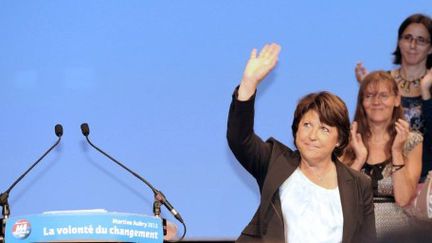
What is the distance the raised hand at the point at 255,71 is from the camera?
2.73 meters

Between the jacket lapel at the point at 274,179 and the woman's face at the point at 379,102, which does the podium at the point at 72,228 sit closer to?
the jacket lapel at the point at 274,179

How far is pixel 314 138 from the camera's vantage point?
9.70 feet

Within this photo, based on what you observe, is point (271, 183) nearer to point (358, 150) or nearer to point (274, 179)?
point (274, 179)

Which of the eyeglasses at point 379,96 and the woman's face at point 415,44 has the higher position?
the woman's face at point 415,44

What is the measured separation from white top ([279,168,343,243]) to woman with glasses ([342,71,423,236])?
97cm

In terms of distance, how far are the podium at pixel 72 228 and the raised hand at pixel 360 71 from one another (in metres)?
2.32

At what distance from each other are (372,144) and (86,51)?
161 centimetres

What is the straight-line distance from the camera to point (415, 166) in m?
3.91

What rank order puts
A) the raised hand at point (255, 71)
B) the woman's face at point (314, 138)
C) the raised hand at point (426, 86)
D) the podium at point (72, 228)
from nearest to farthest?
the podium at point (72, 228), the raised hand at point (255, 71), the woman's face at point (314, 138), the raised hand at point (426, 86)

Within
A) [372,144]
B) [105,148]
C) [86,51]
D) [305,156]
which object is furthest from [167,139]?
[305,156]

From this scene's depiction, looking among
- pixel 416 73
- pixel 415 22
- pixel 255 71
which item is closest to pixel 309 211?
pixel 255 71

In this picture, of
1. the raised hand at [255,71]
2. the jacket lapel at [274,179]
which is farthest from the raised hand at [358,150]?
the raised hand at [255,71]

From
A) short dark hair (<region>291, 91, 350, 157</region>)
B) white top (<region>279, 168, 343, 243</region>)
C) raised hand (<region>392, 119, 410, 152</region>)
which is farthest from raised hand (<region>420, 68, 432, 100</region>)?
white top (<region>279, 168, 343, 243</region>)

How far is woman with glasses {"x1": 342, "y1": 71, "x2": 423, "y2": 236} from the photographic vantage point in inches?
152
